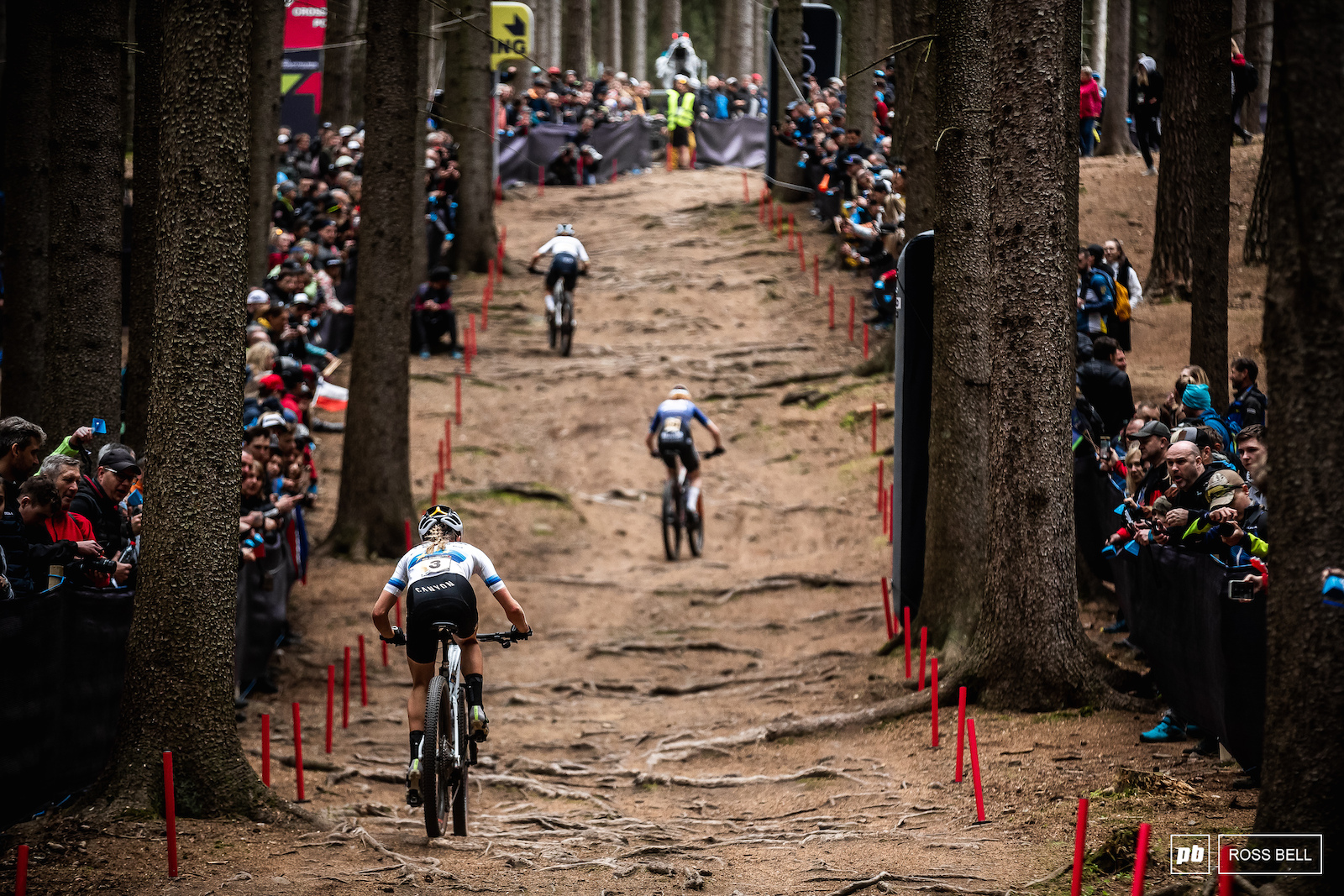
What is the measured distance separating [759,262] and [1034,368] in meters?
17.7

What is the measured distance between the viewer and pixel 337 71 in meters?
30.9

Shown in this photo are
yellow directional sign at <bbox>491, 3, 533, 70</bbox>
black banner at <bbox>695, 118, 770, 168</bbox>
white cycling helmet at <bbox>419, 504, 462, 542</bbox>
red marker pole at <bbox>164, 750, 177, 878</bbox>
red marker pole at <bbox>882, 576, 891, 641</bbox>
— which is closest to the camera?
red marker pole at <bbox>164, 750, 177, 878</bbox>

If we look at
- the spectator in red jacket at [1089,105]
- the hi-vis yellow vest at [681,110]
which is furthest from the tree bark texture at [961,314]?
the hi-vis yellow vest at [681,110]

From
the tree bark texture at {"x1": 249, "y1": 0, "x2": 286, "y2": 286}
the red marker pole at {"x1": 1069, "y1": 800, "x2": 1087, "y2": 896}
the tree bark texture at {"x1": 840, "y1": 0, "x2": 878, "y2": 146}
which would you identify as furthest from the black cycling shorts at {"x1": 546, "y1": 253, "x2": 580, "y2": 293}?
the red marker pole at {"x1": 1069, "y1": 800, "x2": 1087, "y2": 896}

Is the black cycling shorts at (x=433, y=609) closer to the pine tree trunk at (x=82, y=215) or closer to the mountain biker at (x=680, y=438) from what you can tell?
the pine tree trunk at (x=82, y=215)

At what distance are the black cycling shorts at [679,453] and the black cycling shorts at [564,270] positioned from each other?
660cm

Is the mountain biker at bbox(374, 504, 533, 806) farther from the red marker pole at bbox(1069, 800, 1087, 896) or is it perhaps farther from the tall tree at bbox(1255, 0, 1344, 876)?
the tall tree at bbox(1255, 0, 1344, 876)

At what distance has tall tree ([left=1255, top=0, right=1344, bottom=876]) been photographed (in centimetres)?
486

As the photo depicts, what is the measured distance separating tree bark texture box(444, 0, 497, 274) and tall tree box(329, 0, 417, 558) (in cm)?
917

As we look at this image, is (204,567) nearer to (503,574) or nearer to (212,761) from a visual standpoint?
(212,761)

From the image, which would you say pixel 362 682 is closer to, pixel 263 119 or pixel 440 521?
pixel 440 521

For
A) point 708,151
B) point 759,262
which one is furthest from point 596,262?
point 708,151

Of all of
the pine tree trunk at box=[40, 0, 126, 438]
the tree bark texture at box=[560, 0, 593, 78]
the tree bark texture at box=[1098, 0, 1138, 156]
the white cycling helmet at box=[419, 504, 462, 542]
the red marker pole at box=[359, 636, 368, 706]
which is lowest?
the red marker pole at box=[359, 636, 368, 706]

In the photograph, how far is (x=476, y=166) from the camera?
82.5ft
